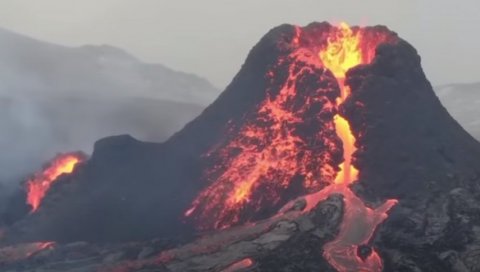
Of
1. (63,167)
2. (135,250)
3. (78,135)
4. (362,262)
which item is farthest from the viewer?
(78,135)

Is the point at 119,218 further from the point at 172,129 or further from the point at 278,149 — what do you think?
the point at 172,129

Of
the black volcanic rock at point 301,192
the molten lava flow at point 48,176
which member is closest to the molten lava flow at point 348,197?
the black volcanic rock at point 301,192

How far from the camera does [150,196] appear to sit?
254 ft

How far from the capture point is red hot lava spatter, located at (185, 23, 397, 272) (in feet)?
230

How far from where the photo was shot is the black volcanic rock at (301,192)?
60.8 metres

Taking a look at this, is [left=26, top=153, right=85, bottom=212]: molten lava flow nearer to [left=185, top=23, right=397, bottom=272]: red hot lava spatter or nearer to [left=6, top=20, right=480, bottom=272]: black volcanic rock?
[left=6, top=20, right=480, bottom=272]: black volcanic rock

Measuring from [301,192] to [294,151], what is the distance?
5.21 metres

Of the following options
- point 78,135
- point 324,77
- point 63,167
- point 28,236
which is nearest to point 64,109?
point 78,135

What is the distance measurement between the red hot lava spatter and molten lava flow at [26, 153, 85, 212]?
29.7 m

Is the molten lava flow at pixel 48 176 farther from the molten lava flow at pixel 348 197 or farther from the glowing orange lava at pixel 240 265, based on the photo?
the glowing orange lava at pixel 240 265

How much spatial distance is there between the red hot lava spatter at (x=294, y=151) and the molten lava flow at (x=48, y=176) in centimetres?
2972

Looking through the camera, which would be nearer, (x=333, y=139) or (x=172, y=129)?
(x=333, y=139)

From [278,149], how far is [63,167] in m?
38.7

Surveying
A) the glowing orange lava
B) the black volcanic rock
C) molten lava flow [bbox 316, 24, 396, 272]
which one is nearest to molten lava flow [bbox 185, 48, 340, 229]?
the black volcanic rock
